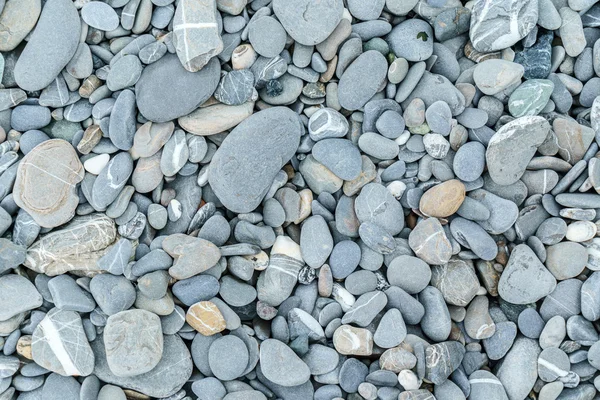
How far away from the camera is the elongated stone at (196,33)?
5.38 feet

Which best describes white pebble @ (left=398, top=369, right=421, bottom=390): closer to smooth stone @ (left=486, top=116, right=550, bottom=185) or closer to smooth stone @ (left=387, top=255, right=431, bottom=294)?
smooth stone @ (left=387, top=255, right=431, bottom=294)

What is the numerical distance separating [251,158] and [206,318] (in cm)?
51

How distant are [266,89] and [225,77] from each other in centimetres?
14

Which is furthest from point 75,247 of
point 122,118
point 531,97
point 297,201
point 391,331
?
point 531,97

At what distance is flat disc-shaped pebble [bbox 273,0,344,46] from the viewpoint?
1712 millimetres

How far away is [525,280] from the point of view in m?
1.74

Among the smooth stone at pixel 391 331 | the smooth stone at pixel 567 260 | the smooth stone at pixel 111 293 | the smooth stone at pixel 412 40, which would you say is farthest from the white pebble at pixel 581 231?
the smooth stone at pixel 111 293

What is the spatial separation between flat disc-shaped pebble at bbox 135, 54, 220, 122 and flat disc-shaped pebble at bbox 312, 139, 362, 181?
41cm

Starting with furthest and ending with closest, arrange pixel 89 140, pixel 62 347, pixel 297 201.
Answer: pixel 297 201, pixel 89 140, pixel 62 347

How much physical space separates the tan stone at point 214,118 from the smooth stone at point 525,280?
99 centimetres

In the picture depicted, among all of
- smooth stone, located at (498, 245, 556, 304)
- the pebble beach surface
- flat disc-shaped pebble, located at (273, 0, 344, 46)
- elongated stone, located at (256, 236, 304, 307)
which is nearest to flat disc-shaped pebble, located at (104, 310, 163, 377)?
the pebble beach surface

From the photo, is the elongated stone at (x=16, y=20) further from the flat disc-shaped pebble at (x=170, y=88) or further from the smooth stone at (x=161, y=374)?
the smooth stone at (x=161, y=374)

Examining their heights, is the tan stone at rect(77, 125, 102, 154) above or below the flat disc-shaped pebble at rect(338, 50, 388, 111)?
below

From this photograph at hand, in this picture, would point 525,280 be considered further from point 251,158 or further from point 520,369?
point 251,158
